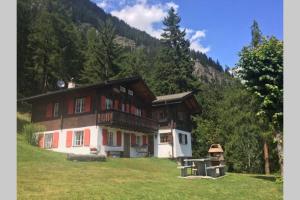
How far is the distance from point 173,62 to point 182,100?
2986 mm

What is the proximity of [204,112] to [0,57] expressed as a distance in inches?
697

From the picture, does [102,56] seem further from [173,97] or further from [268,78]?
[268,78]

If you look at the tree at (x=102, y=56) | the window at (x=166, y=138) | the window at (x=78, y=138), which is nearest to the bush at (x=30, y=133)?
the window at (x=78, y=138)

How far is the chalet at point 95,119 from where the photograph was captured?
2180cm

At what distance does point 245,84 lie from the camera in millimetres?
13633

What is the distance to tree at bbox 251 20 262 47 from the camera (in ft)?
42.3

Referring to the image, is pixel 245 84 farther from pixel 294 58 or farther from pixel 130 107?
pixel 130 107

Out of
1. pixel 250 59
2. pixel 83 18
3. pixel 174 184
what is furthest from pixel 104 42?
pixel 83 18

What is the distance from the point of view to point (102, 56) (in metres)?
34.4

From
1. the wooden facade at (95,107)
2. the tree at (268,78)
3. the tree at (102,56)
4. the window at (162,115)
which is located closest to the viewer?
the tree at (268,78)

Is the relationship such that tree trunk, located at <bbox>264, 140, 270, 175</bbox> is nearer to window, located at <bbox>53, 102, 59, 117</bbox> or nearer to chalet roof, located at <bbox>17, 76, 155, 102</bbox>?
chalet roof, located at <bbox>17, 76, 155, 102</bbox>

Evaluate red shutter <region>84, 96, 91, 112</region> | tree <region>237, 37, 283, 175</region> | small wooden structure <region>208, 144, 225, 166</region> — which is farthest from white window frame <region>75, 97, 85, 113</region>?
tree <region>237, 37, 283, 175</region>

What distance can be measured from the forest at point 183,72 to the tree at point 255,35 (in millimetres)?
37

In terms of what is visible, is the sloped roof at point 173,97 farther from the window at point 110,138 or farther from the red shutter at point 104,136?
the red shutter at point 104,136
